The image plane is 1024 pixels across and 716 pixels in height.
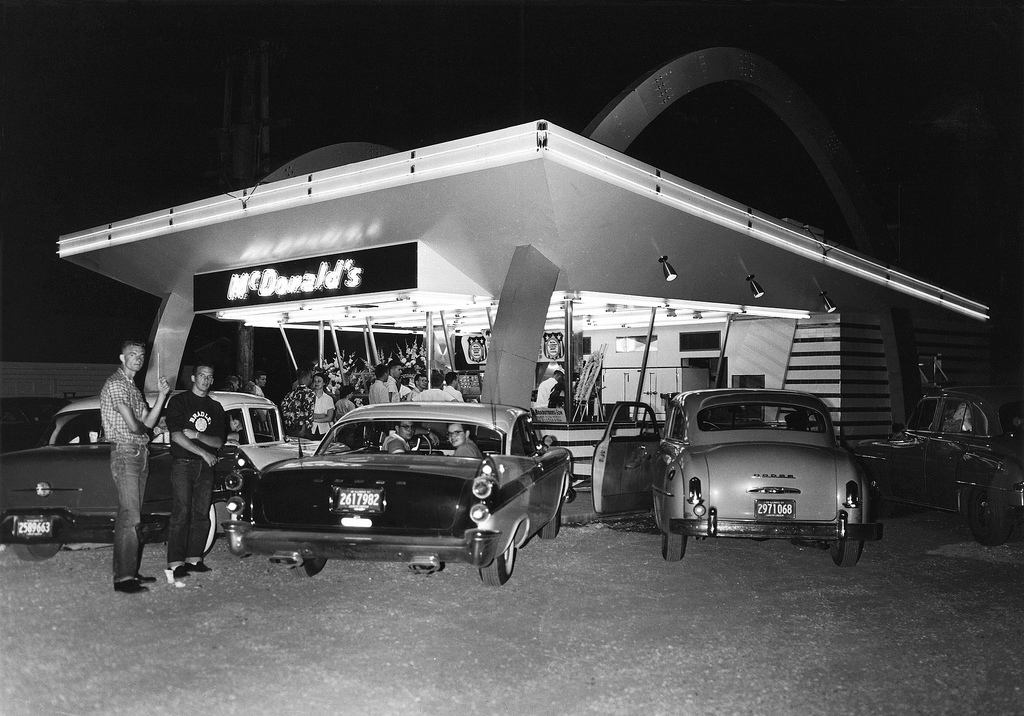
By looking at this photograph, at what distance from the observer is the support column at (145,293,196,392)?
1922 centimetres

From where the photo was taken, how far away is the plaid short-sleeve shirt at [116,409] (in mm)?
6516

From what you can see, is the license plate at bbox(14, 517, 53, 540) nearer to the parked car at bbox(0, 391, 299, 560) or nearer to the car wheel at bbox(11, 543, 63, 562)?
the parked car at bbox(0, 391, 299, 560)

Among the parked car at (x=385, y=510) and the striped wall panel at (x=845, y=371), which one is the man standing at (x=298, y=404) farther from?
the striped wall panel at (x=845, y=371)

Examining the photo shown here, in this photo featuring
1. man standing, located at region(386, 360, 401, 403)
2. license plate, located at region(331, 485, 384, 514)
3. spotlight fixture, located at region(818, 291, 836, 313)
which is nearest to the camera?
license plate, located at region(331, 485, 384, 514)

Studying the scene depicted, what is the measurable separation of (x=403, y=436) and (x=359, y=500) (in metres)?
1.52

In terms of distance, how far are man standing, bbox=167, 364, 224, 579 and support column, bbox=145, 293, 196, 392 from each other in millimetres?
12644

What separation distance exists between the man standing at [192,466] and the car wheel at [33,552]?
5.10ft

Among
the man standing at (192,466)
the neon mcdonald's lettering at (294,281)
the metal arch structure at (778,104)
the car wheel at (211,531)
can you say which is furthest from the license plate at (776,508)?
the metal arch structure at (778,104)

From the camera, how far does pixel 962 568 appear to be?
7.86 metres

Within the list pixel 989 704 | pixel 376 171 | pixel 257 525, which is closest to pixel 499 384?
pixel 376 171

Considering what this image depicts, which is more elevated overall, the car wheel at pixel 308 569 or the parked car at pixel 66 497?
the parked car at pixel 66 497

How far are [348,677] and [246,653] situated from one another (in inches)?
31.3

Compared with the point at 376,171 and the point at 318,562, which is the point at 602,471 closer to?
the point at 318,562

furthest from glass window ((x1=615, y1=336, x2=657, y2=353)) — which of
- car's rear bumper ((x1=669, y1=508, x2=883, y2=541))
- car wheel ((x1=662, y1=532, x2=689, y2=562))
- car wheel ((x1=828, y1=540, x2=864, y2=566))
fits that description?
car's rear bumper ((x1=669, y1=508, x2=883, y2=541))
